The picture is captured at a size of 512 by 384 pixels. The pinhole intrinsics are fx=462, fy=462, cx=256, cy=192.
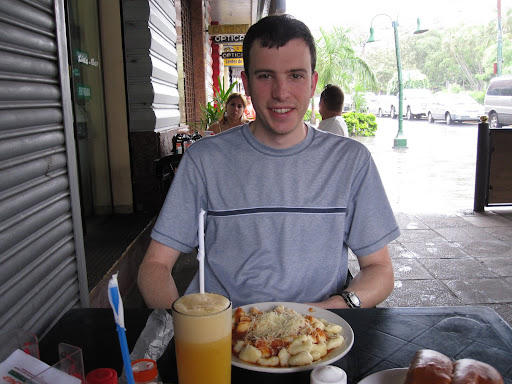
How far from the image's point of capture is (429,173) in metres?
10.3

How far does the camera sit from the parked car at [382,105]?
117ft

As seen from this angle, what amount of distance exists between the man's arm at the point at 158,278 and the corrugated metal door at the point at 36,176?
0.48 metres

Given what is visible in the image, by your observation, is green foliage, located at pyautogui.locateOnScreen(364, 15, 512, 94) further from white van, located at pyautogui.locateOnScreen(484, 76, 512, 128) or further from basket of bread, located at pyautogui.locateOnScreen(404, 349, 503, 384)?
basket of bread, located at pyautogui.locateOnScreen(404, 349, 503, 384)

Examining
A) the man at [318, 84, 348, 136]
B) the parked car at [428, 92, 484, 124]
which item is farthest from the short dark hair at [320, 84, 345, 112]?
the parked car at [428, 92, 484, 124]

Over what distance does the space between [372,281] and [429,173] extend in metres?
9.27

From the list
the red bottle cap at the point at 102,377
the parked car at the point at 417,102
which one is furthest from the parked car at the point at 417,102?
the red bottle cap at the point at 102,377

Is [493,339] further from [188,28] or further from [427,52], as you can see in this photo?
[427,52]

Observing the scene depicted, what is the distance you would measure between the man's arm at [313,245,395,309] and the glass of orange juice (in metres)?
0.73

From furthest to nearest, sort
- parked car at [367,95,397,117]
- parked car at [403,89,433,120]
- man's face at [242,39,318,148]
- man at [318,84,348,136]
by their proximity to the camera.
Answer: parked car at [367,95,397,117] → parked car at [403,89,433,120] → man at [318,84,348,136] → man's face at [242,39,318,148]

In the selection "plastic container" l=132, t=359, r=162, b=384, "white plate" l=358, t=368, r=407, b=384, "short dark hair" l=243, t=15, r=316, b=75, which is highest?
"short dark hair" l=243, t=15, r=316, b=75

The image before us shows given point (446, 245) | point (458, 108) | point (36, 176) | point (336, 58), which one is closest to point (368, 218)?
point (36, 176)

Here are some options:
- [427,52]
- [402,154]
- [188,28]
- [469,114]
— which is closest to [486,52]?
[427,52]

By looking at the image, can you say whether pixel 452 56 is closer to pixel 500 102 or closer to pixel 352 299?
pixel 500 102

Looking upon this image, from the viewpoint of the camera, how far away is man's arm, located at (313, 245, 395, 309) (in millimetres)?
1695
